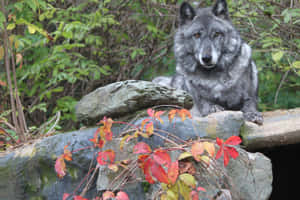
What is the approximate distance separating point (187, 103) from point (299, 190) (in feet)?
8.81

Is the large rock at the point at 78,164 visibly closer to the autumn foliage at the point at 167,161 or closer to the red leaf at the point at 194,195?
the autumn foliage at the point at 167,161

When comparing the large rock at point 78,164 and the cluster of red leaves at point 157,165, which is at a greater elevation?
the cluster of red leaves at point 157,165

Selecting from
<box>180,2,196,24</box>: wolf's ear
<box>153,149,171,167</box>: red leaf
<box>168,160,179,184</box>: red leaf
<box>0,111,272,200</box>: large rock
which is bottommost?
<box>0,111,272,200</box>: large rock

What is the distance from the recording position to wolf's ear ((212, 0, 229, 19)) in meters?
3.87

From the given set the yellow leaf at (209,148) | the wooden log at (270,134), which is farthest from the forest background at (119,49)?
the yellow leaf at (209,148)

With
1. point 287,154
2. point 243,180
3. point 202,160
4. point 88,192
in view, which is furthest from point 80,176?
point 287,154

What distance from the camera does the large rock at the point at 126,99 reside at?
9.02 feet

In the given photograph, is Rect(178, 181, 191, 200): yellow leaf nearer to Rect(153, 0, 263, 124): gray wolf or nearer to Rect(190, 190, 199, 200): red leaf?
Rect(190, 190, 199, 200): red leaf

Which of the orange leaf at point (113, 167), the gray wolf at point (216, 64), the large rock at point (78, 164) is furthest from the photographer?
the gray wolf at point (216, 64)

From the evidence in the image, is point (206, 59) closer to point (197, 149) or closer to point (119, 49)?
point (197, 149)

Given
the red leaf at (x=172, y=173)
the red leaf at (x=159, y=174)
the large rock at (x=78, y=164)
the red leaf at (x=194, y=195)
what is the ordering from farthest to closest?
1. the large rock at (x=78, y=164)
2. the red leaf at (x=194, y=195)
3. the red leaf at (x=172, y=173)
4. the red leaf at (x=159, y=174)

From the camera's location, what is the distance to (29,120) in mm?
5102

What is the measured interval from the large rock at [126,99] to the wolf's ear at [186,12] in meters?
1.42

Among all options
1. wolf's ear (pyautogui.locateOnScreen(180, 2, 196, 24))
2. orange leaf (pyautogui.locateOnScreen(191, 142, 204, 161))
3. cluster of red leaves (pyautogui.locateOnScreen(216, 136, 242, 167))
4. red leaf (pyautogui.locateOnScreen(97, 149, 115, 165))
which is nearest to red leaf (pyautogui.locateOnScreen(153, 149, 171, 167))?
orange leaf (pyautogui.locateOnScreen(191, 142, 204, 161))
